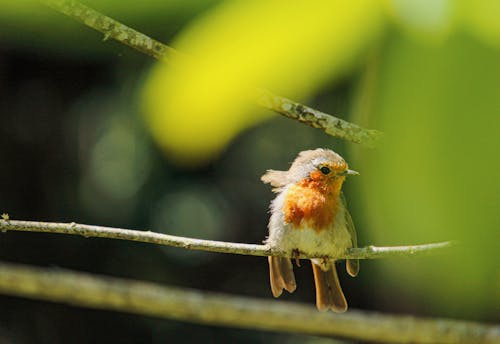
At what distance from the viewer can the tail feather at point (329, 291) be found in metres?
3.39

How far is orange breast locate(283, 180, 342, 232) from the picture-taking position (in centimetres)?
302

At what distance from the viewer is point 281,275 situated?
10.3 feet

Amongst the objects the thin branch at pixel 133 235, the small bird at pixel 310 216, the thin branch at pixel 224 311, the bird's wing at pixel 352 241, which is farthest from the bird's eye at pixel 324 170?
the thin branch at pixel 224 311

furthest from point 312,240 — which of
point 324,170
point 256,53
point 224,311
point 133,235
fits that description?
point 256,53

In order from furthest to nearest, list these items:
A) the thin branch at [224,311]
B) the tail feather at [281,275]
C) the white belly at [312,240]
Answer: the thin branch at [224,311] < the tail feather at [281,275] < the white belly at [312,240]

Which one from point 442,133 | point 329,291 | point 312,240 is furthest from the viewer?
point 329,291

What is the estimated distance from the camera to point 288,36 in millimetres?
281

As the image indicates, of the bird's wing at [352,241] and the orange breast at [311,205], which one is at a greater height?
the orange breast at [311,205]

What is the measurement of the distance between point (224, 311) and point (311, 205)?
165 centimetres

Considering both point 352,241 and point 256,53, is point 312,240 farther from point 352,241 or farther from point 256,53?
point 256,53

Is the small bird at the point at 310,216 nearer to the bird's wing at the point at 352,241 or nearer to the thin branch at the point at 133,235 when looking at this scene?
the bird's wing at the point at 352,241

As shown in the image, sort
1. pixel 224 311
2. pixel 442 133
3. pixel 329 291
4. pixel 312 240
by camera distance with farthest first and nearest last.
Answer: pixel 224 311, pixel 329 291, pixel 312 240, pixel 442 133

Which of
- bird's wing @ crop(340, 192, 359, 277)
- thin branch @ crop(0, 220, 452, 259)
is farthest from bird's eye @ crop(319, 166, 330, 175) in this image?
thin branch @ crop(0, 220, 452, 259)

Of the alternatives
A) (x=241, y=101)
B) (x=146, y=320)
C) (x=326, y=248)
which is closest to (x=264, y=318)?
(x=146, y=320)
